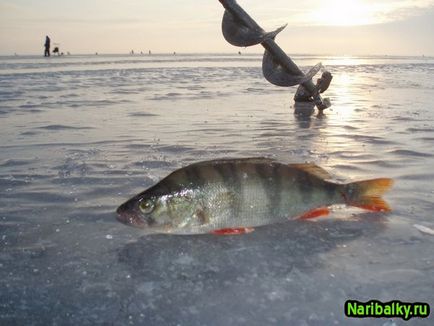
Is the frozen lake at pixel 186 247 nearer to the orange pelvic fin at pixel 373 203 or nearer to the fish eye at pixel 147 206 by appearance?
the orange pelvic fin at pixel 373 203

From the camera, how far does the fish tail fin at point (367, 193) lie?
141 inches

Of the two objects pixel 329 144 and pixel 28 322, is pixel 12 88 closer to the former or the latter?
pixel 329 144

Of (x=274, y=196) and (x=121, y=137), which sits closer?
(x=274, y=196)

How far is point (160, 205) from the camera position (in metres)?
3.30

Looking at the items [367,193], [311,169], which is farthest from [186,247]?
[367,193]

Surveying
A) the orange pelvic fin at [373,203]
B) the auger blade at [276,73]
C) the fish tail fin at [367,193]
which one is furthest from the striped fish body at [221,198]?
the auger blade at [276,73]

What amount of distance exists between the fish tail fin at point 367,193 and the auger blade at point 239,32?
19.7 feet

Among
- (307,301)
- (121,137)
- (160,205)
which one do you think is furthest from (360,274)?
(121,137)

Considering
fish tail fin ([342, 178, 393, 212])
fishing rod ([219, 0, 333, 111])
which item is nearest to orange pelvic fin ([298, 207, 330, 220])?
fish tail fin ([342, 178, 393, 212])

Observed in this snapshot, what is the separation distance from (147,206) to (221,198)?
0.58 metres

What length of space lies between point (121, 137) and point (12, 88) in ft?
34.3

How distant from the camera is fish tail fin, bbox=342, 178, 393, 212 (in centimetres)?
358

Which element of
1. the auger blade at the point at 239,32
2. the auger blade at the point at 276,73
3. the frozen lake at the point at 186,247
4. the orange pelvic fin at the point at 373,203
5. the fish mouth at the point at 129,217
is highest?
the auger blade at the point at 239,32

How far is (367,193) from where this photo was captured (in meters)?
3.63
